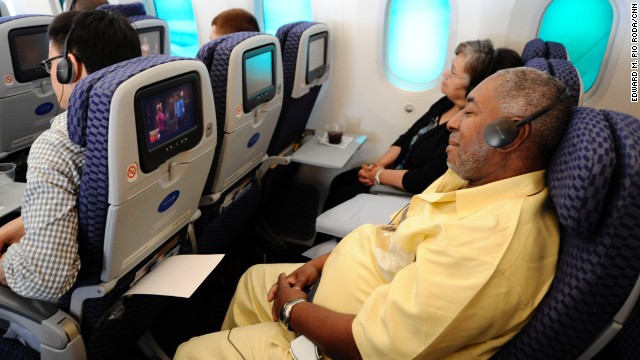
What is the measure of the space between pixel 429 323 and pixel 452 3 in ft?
8.17

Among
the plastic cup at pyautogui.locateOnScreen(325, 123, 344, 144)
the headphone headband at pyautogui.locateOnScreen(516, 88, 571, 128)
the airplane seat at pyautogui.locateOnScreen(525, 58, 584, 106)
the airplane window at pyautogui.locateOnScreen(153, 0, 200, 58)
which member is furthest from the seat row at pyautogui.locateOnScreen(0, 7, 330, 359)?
the airplane window at pyautogui.locateOnScreen(153, 0, 200, 58)

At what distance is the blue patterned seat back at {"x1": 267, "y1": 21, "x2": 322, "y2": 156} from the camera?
271 cm

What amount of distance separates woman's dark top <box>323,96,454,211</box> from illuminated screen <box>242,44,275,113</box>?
95cm

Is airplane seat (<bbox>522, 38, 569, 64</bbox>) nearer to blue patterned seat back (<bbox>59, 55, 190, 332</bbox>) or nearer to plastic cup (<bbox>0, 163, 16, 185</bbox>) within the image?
blue patterned seat back (<bbox>59, 55, 190, 332</bbox>)

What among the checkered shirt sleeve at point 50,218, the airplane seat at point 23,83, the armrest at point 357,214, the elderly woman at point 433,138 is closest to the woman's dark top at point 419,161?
the elderly woman at point 433,138

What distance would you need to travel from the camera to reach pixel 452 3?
9.70 feet

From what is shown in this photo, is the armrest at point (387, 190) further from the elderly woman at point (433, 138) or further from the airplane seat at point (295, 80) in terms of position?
the airplane seat at point (295, 80)

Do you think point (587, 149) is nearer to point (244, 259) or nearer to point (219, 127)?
point (219, 127)

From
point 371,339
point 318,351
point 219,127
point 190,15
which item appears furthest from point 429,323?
point 190,15

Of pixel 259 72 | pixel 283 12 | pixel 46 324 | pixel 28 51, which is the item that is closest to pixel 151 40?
pixel 28 51

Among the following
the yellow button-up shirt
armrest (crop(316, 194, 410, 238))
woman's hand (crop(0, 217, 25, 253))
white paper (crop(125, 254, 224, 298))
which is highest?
the yellow button-up shirt

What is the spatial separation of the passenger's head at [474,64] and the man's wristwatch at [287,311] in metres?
1.62

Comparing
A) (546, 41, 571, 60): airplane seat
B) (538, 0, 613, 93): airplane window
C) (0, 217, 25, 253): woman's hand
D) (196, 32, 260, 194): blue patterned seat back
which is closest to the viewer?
(0, 217, 25, 253): woman's hand

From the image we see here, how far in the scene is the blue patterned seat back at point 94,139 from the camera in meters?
1.17
